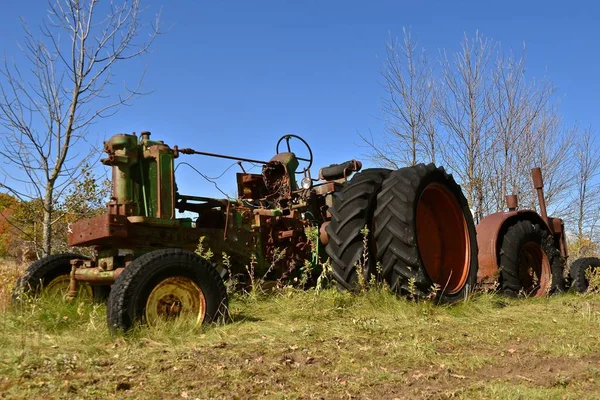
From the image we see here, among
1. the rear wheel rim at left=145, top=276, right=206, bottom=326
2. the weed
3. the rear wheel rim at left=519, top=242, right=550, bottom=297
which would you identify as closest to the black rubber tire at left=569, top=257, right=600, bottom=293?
the weed

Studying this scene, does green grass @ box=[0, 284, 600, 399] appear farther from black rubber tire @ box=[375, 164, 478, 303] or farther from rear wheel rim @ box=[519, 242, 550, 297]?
rear wheel rim @ box=[519, 242, 550, 297]

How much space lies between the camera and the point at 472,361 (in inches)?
129

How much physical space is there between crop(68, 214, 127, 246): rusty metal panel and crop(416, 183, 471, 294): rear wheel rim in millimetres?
3095

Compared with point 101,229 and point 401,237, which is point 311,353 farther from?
point 101,229

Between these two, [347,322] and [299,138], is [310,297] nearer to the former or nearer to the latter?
[347,322]

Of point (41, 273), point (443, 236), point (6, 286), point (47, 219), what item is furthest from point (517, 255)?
point (47, 219)

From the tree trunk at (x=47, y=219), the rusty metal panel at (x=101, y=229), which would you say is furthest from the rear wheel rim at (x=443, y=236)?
the tree trunk at (x=47, y=219)

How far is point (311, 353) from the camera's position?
3350 millimetres

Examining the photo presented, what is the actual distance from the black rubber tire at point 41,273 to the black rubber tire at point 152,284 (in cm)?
160

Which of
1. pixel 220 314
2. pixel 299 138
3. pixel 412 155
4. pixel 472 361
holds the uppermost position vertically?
pixel 412 155

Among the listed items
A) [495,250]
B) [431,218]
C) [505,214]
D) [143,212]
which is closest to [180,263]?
[143,212]

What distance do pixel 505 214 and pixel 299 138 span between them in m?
2.94

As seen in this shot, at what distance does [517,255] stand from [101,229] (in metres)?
4.99

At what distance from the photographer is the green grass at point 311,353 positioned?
263 centimetres
